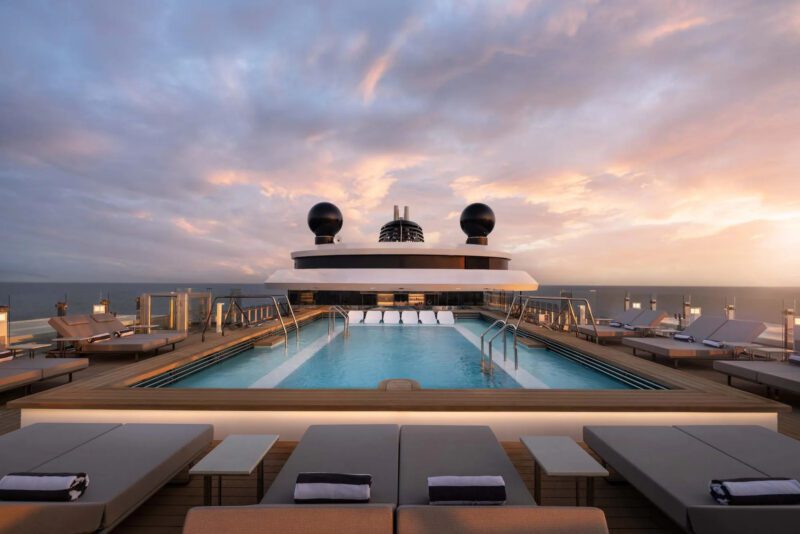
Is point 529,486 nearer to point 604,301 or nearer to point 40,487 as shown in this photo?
point 40,487

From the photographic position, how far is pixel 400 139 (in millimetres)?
10930

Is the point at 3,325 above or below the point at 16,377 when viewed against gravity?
above

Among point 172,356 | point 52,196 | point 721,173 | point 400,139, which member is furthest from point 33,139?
point 721,173

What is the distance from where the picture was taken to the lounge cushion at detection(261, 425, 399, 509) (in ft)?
6.01

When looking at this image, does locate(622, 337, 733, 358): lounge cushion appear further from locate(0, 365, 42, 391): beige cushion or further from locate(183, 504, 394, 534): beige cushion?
locate(0, 365, 42, 391): beige cushion

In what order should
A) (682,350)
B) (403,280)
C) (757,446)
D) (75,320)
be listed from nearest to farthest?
(757,446) < (403,280) < (682,350) < (75,320)

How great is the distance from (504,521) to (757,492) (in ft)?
4.89

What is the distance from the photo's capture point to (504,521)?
1.28 metres

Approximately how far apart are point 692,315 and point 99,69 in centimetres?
1781

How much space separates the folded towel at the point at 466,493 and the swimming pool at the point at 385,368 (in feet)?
11.6

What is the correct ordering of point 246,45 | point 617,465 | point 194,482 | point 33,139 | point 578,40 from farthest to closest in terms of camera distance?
point 33,139
point 246,45
point 578,40
point 194,482
point 617,465

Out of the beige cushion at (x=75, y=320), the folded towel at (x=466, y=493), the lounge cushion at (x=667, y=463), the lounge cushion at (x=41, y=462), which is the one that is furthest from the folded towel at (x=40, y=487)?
the beige cushion at (x=75, y=320)

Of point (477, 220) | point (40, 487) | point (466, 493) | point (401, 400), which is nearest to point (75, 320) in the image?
point (40, 487)

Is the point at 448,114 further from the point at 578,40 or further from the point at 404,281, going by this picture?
the point at 404,281
